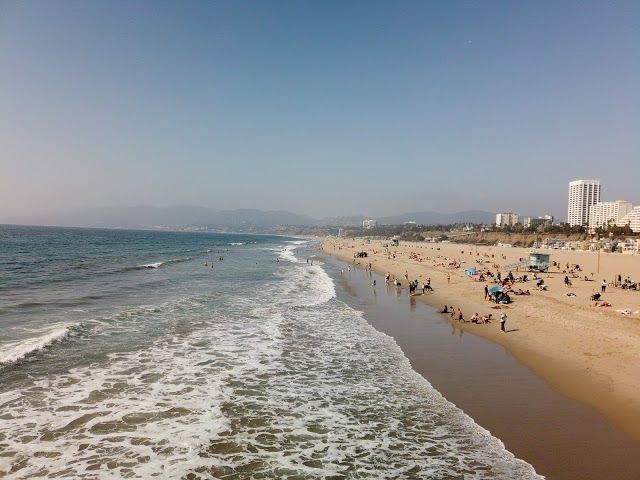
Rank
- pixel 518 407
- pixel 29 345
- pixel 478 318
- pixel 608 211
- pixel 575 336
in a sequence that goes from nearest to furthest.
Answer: pixel 518 407 < pixel 29 345 < pixel 575 336 < pixel 478 318 < pixel 608 211

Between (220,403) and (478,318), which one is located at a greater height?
(478,318)

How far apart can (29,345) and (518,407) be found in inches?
631

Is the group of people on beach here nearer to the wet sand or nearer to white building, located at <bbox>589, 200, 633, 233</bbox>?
the wet sand

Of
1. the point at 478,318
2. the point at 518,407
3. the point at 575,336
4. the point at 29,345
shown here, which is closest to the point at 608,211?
the point at 478,318

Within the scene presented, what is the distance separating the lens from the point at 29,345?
47.6 ft

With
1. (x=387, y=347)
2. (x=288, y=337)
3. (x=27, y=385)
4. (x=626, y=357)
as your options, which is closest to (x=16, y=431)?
(x=27, y=385)

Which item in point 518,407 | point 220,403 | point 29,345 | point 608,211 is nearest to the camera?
point 518,407

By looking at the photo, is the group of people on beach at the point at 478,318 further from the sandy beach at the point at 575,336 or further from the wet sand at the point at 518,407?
the wet sand at the point at 518,407

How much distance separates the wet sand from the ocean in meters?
0.58

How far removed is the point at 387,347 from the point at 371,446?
7486 mm

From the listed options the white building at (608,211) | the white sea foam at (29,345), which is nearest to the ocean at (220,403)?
the white sea foam at (29,345)

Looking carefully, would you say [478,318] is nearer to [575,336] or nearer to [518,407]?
[575,336]

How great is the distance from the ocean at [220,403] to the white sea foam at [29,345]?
0.06m

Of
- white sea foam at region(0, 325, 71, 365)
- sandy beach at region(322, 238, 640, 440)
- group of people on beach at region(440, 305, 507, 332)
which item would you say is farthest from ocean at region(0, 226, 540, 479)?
group of people on beach at region(440, 305, 507, 332)
